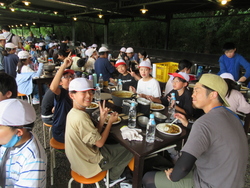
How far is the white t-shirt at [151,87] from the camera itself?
10.7ft

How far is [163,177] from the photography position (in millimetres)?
1729

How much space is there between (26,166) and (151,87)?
8.15 feet

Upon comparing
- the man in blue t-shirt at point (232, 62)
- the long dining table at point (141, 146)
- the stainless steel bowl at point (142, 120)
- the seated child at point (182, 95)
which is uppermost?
the man in blue t-shirt at point (232, 62)

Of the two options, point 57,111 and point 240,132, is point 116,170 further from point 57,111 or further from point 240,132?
point 240,132

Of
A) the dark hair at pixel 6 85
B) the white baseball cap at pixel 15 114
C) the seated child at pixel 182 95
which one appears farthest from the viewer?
the seated child at pixel 182 95

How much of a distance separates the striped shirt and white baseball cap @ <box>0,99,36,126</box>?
0.18m

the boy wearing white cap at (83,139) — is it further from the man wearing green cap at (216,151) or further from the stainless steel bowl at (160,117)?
the man wearing green cap at (216,151)

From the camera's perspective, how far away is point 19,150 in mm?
1255

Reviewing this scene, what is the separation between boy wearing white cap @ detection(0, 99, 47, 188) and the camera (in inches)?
46.6

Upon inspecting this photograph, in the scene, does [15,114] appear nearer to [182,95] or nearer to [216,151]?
[216,151]

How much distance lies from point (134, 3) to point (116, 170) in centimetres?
767

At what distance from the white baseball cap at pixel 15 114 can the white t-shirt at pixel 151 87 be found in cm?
237

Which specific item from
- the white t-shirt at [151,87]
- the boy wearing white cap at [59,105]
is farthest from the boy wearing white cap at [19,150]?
the white t-shirt at [151,87]

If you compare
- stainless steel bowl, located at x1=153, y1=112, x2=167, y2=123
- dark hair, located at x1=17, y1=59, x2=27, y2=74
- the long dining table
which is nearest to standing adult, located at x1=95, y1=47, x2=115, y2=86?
dark hair, located at x1=17, y1=59, x2=27, y2=74
